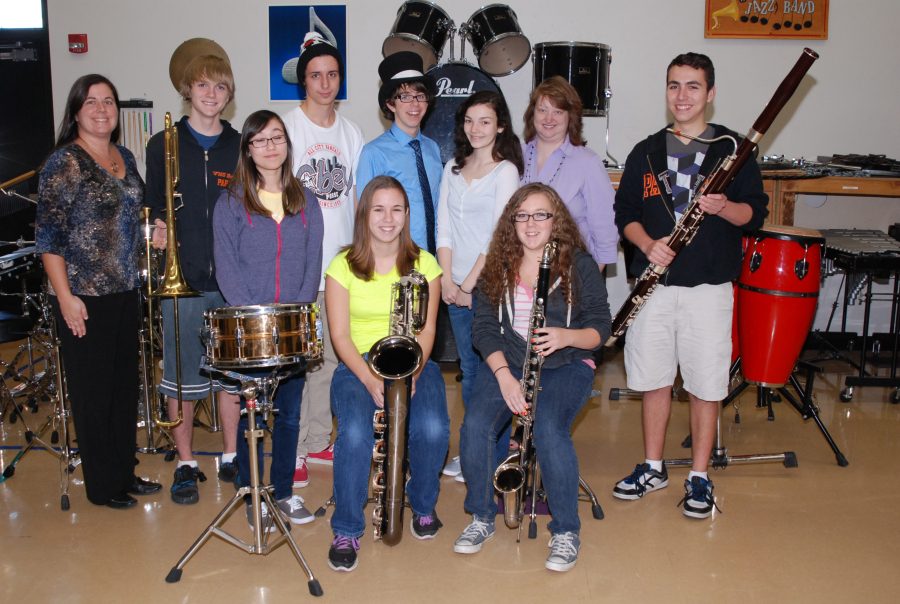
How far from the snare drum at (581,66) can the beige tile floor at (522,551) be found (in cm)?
259

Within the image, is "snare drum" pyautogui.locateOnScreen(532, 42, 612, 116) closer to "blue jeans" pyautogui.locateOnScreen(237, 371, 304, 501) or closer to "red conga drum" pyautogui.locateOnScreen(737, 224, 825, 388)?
"red conga drum" pyautogui.locateOnScreen(737, 224, 825, 388)

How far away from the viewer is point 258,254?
8.67ft

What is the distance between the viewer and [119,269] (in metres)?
2.84

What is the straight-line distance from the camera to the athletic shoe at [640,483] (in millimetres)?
3035

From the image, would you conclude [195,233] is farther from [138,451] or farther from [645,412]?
[645,412]

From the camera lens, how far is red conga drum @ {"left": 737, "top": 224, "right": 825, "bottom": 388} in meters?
3.21

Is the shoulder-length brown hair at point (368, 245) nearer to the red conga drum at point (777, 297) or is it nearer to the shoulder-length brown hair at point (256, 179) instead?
the shoulder-length brown hair at point (256, 179)

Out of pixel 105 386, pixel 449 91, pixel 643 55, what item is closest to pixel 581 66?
pixel 449 91

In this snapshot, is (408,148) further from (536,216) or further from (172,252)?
(172,252)

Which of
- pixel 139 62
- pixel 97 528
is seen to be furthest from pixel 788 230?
pixel 139 62

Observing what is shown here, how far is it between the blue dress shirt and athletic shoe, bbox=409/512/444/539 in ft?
4.00

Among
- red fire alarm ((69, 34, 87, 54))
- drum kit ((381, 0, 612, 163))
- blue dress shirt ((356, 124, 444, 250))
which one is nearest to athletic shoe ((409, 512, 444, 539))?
blue dress shirt ((356, 124, 444, 250))

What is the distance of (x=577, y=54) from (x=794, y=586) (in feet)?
11.7

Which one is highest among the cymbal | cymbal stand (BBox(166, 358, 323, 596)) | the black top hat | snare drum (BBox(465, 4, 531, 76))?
snare drum (BBox(465, 4, 531, 76))
